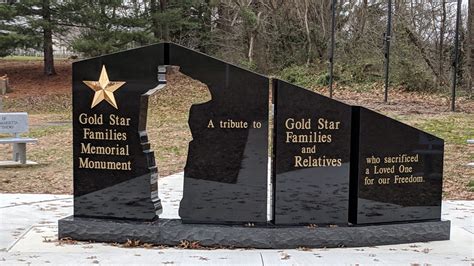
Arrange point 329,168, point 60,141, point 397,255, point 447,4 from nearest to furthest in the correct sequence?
point 397,255, point 329,168, point 60,141, point 447,4

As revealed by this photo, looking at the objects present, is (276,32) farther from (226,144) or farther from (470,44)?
(226,144)

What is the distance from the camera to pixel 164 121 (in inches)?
784

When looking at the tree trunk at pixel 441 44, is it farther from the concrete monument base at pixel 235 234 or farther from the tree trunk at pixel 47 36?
the concrete monument base at pixel 235 234

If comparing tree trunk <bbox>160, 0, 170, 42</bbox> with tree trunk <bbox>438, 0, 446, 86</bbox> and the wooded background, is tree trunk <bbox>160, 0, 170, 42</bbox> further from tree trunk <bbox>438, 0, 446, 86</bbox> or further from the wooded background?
tree trunk <bbox>438, 0, 446, 86</bbox>

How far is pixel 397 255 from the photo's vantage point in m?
5.49

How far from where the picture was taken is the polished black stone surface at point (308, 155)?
579cm

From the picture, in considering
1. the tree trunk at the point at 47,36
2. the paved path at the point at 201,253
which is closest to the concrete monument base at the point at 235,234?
the paved path at the point at 201,253

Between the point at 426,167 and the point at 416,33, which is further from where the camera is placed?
the point at 416,33

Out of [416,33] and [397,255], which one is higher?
[416,33]

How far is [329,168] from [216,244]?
52.4 inches

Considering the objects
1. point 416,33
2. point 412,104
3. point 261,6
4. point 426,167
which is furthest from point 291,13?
point 426,167

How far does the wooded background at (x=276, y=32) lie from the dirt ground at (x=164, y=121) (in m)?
1.68

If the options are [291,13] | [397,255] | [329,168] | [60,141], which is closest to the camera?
[397,255]

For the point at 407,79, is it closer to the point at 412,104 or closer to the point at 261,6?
the point at 412,104
